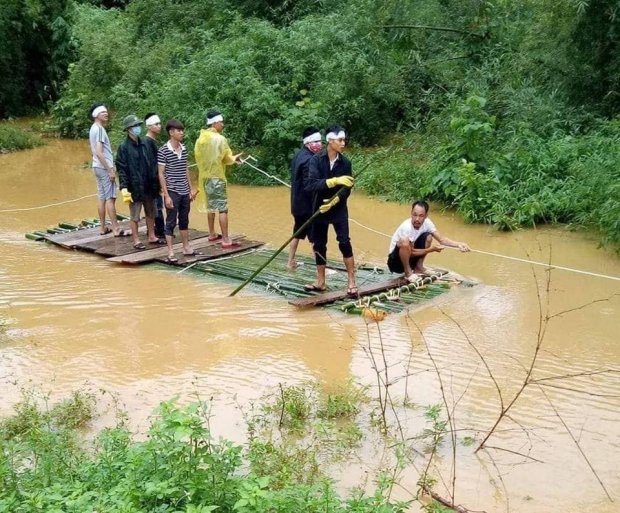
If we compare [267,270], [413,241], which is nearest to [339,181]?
[413,241]

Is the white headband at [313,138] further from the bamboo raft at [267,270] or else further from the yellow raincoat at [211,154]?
the bamboo raft at [267,270]

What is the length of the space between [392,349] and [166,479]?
310 centimetres

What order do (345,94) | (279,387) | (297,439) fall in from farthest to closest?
(345,94), (279,387), (297,439)

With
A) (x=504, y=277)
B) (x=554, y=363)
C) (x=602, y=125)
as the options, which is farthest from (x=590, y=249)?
(x=554, y=363)

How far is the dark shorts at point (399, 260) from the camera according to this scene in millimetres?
7918

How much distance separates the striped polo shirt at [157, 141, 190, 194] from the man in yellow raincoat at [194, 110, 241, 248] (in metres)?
0.34

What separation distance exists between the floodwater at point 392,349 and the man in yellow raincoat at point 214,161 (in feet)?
3.13

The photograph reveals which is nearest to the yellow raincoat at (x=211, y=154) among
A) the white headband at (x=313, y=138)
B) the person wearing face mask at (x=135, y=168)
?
the person wearing face mask at (x=135, y=168)

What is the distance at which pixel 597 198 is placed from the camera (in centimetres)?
967

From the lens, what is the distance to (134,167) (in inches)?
357

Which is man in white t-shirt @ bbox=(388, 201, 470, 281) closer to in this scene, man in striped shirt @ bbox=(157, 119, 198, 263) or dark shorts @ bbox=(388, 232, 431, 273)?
dark shorts @ bbox=(388, 232, 431, 273)

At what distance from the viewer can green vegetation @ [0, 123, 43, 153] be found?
1741 centimetres

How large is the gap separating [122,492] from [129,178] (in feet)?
18.7

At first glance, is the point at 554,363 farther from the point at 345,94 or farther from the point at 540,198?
the point at 345,94
